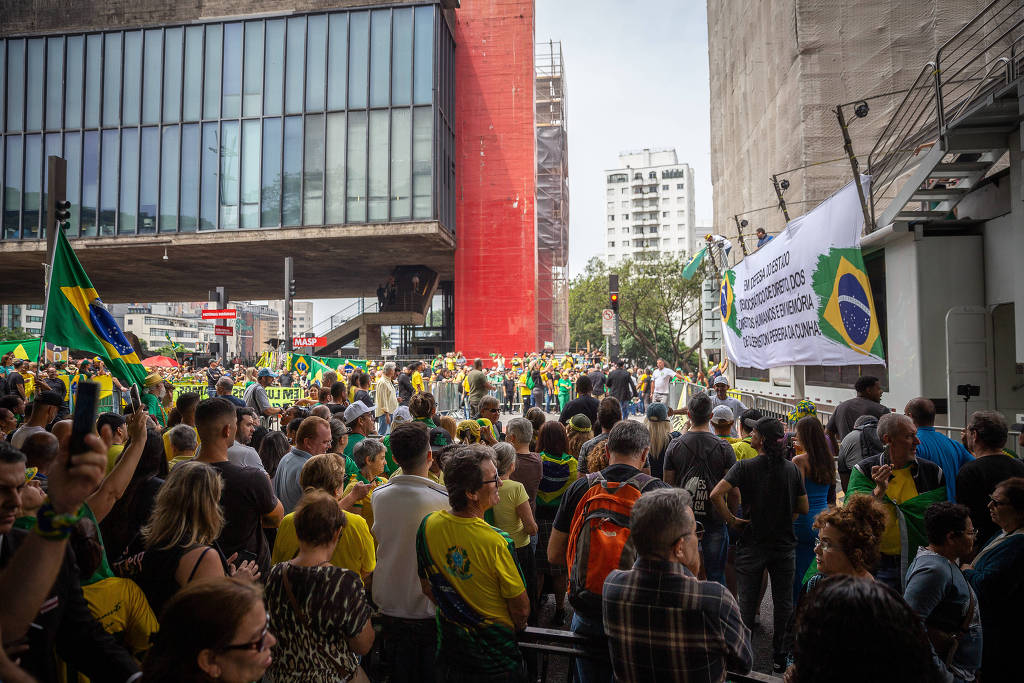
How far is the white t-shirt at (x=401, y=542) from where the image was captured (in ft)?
11.4

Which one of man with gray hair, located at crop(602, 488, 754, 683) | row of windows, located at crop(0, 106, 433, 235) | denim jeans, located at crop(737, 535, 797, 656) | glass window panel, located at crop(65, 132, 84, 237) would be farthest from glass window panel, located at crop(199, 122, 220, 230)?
man with gray hair, located at crop(602, 488, 754, 683)

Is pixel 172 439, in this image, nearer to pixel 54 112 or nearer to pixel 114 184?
pixel 114 184

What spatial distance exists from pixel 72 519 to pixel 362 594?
3.97 feet

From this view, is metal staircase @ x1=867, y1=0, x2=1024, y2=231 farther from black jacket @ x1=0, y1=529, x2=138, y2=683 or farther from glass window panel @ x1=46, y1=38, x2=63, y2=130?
glass window panel @ x1=46, y1=38, x2=63, y2=130

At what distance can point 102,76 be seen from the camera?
3072 centimetres

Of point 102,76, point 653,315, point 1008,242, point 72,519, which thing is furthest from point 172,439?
point 653,315

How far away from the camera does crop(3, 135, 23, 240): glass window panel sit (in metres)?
30.7

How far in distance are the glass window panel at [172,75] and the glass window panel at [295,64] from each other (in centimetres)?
532

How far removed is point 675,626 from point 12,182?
38429 millimetres

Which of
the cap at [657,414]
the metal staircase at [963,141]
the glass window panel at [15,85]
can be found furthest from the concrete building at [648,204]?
the cap at [657,414]

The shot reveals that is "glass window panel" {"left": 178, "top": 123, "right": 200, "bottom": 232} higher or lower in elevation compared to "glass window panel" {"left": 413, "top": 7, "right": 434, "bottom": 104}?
lower

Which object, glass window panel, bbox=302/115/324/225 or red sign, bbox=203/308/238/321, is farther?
glass window panel, bbox=302/115/324/225

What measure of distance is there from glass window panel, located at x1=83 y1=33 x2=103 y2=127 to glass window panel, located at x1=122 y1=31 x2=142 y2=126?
39.5 inches

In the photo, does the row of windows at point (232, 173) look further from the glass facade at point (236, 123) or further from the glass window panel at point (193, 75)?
the glass window panel at point (193, 75)
